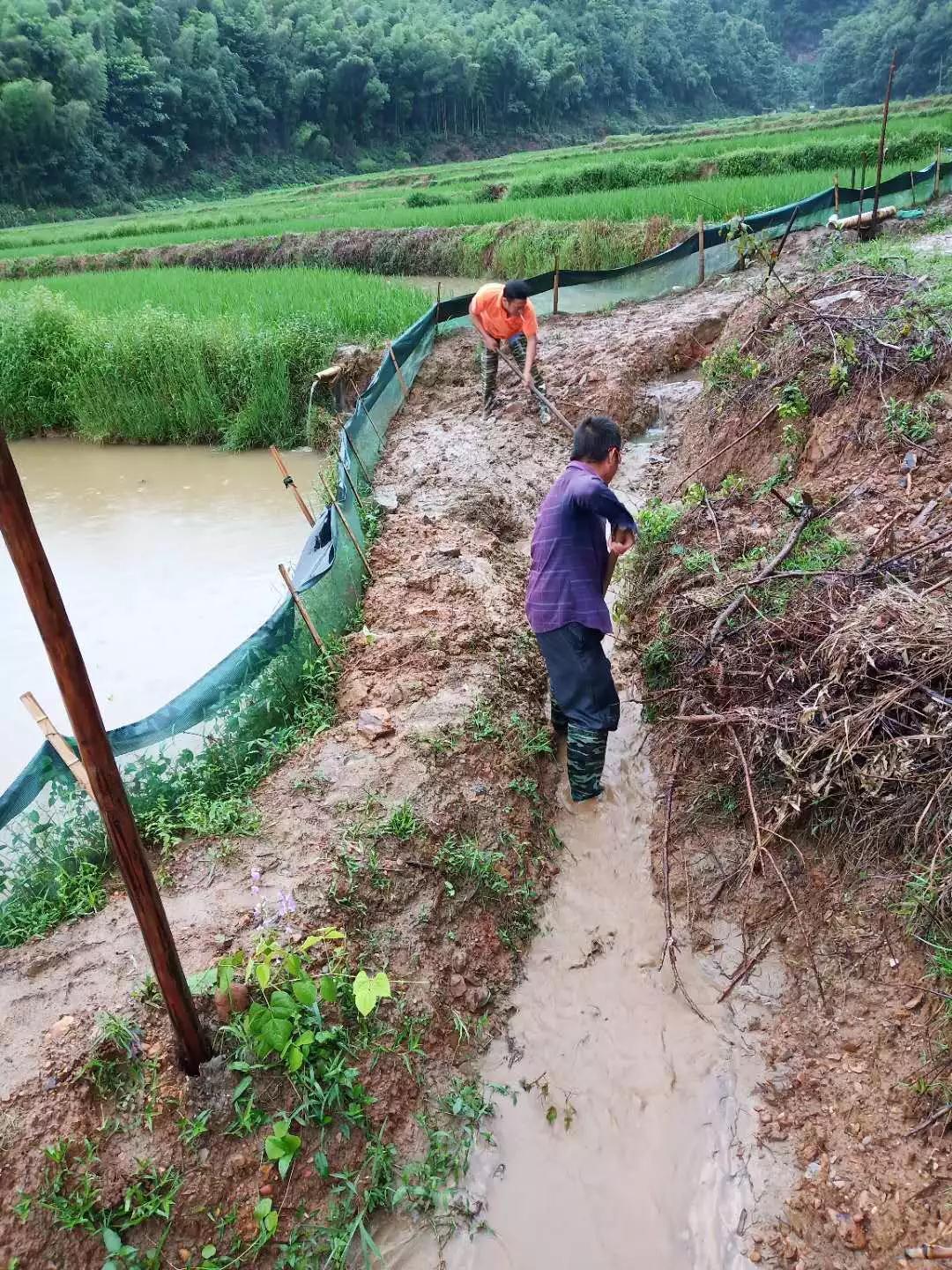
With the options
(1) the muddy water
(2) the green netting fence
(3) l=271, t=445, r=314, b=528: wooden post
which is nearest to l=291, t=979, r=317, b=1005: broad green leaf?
(2) the green netting fence

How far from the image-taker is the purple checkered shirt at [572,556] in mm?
3334

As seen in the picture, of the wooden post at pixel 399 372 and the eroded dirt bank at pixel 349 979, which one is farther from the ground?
the wooden post at pixel 399 372

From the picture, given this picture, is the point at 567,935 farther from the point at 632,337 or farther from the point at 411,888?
the point at 632,337

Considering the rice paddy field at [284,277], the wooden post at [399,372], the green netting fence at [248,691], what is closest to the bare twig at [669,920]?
the green netting fence at [248,691]

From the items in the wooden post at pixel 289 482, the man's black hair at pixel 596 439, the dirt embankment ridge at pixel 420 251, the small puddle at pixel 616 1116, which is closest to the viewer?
the small puddle at pixel 616 1116

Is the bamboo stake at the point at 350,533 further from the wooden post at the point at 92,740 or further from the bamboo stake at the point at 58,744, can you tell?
the wooden post at the point at 92,740

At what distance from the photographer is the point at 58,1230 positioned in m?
2.02

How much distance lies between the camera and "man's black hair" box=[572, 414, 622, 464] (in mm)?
3293

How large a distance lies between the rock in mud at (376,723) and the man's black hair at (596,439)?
1.47 metres

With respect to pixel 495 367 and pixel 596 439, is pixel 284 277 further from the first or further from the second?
pixel 596 439

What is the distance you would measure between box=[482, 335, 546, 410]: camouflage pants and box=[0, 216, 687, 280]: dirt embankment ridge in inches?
209

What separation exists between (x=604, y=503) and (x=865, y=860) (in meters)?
1.63

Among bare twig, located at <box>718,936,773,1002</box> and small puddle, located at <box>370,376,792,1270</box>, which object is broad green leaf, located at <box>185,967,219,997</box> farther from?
bare twig, located at <box>718,936,773,1002</box>

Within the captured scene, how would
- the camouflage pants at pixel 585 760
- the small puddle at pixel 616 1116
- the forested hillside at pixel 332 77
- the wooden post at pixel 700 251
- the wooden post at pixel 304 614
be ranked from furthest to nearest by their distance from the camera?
the forested hillside at pixel 332 77 < the wooden post at pixel 700 251 < the wooden post at pixel 304 614 < the camouflage pants at pixel 585 760 < the small puddle at pixel 616 1116
